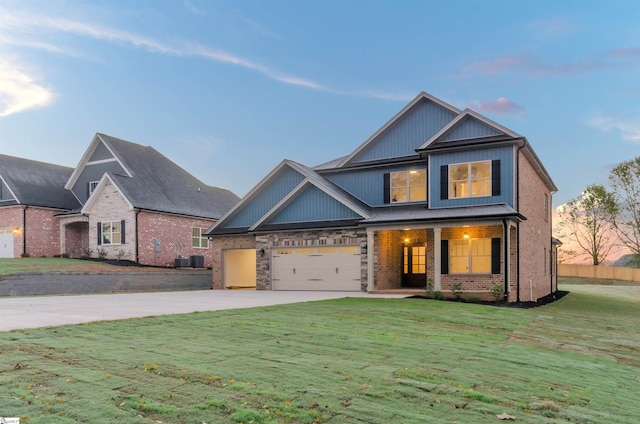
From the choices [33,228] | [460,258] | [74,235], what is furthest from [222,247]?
[33,228]

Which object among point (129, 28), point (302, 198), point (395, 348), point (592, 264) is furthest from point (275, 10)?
point (592, 264)

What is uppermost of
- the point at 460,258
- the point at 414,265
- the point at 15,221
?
the point at 15,221

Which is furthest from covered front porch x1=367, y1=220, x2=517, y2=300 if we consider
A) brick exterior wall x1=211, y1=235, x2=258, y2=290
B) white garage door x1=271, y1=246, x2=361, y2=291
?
brick exterior wall x1=211, y1=235, x2=258, y2=290

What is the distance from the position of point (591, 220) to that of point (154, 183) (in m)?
44.5

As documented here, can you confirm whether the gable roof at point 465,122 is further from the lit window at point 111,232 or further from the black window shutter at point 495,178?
the lit window at point 111,232

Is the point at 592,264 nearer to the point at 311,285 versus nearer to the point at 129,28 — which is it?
the point at 311,285

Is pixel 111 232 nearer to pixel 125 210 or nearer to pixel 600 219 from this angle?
pixel 125 210

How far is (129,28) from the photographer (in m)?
23.4

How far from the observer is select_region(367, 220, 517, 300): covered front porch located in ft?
62.4

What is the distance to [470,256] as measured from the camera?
65.1 feet

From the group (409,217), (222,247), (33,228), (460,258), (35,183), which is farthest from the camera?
(35,183)

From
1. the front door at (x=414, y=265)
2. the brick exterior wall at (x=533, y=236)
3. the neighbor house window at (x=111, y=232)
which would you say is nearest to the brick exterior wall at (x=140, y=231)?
the neighbor house window at (x=111, y=232)

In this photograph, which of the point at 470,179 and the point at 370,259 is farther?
the point at 370,259

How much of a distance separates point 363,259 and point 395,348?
13.8 metres
